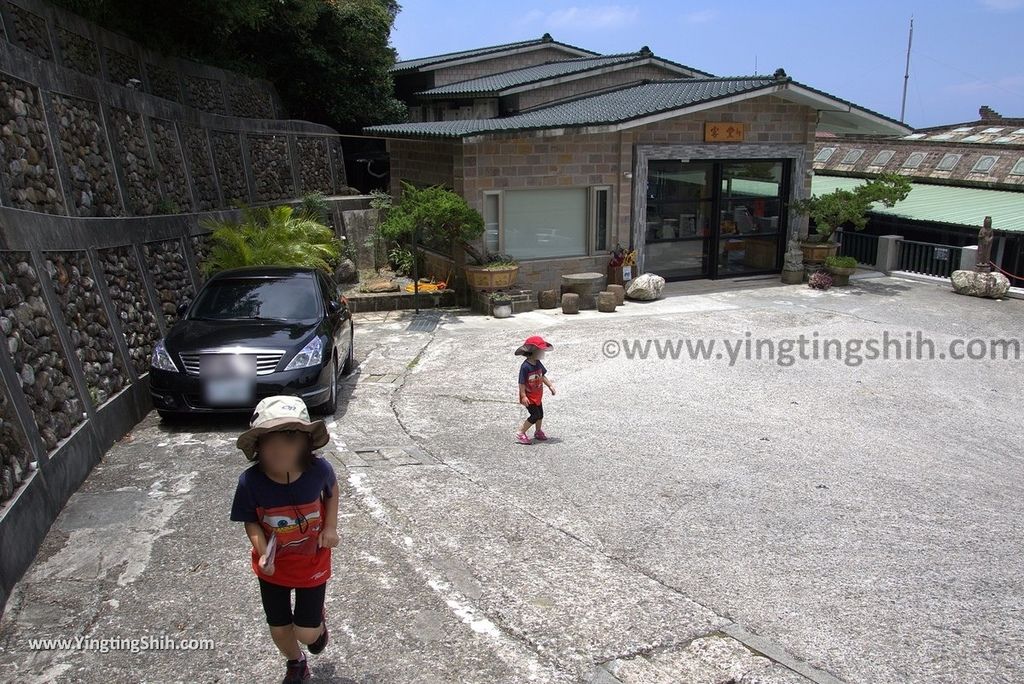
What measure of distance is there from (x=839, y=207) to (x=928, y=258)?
10.2 feet

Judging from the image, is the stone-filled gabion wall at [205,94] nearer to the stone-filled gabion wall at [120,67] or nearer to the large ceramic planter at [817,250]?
the stone-filled gabion wall at [120,67]

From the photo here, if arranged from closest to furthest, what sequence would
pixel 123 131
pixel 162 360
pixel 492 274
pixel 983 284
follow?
pixel 162 360 < pixel 123 131 < pixel 492 274 < pixel 983 284

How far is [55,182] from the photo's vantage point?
28.9ft

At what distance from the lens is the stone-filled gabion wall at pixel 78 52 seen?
40.0 feet

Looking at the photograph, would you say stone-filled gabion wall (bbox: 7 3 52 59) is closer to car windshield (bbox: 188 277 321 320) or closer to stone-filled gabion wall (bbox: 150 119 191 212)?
stone-filled gabion wall (bbox: 150 119 191 212)

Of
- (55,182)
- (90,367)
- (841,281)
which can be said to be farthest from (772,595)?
(841,281)

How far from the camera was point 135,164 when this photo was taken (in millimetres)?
11828

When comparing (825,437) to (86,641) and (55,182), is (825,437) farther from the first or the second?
(55,182)

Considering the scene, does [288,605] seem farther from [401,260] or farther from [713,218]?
[713,218]

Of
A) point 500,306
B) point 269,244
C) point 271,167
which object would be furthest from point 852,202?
point 271,167

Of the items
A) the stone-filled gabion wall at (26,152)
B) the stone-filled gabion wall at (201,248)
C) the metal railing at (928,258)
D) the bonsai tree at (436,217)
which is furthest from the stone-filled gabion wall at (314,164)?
the metal railing at (928,258)

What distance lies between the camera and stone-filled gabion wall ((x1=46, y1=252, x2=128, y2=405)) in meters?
7.77

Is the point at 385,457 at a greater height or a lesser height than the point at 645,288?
lesser

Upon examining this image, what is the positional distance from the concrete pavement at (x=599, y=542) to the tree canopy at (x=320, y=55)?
528 inches
